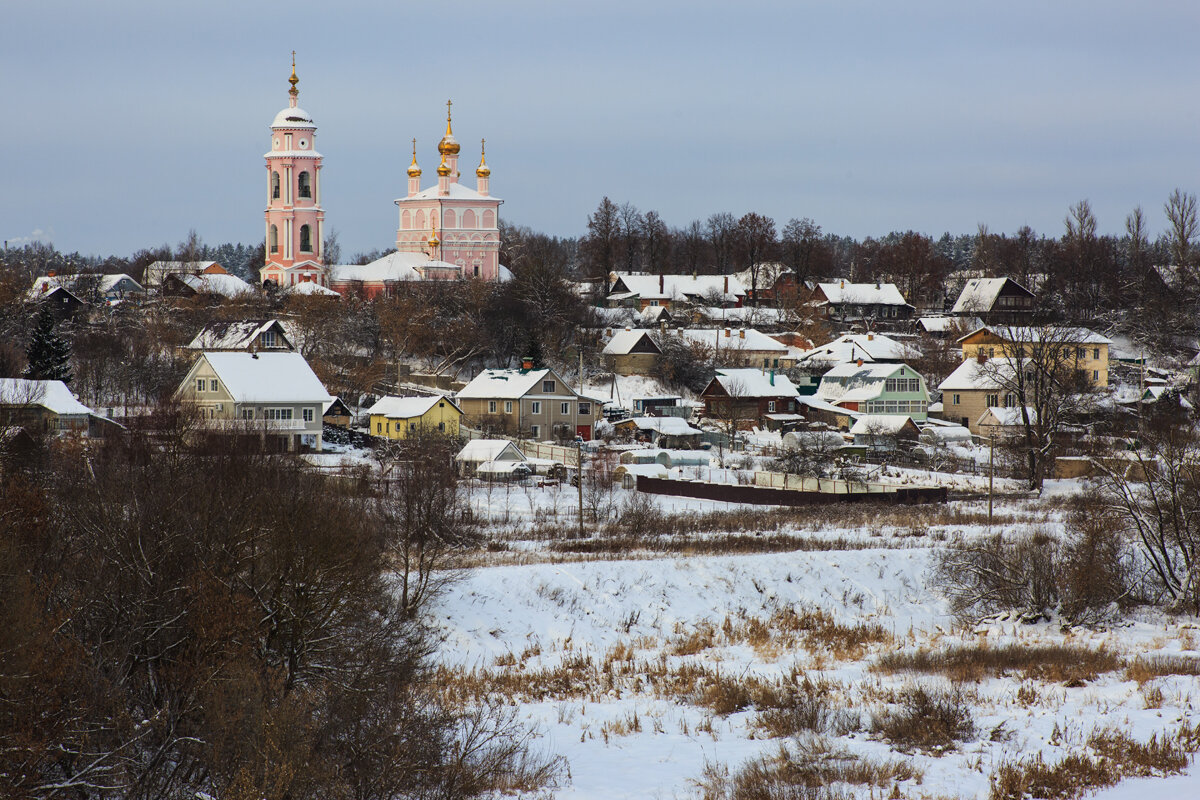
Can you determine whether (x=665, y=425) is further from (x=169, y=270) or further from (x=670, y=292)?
(x=169, y=270)

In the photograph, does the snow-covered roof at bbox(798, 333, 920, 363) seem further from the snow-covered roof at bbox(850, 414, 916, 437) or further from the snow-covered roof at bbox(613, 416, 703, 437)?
the snow-covered roof at bbox(613, 416, 703, 437)

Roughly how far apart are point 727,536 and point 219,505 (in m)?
15.6

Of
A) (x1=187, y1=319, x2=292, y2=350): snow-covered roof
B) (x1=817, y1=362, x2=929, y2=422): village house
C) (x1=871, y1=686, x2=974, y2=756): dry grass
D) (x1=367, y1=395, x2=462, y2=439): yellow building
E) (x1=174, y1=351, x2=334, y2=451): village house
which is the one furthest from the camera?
(x1=817, y1=362, x2=929, y2=422): village house

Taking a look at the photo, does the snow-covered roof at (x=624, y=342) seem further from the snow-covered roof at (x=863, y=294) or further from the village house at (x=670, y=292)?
the snow-covered roof at (x=863, y=294)

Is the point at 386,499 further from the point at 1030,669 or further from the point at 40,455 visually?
the point at 1030,669

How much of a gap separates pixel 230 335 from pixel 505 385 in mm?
12417

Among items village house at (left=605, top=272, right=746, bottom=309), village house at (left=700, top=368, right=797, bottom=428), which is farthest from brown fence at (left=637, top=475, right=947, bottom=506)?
village house at (left=605, top=272, right=746, bottom=309)

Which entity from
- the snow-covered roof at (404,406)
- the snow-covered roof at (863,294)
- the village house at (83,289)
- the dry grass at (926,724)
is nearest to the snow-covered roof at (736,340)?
the snow-covered roof at (863,294)

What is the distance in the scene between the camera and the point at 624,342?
6216 centimetres

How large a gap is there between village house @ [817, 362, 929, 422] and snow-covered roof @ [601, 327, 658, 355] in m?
9.99

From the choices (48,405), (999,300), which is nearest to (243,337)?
(48,405)

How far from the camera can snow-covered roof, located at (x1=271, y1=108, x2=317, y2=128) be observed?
70.8 m

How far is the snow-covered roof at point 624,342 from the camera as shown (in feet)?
202

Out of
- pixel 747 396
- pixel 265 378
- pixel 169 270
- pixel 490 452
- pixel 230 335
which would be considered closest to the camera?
pixel 490 452
